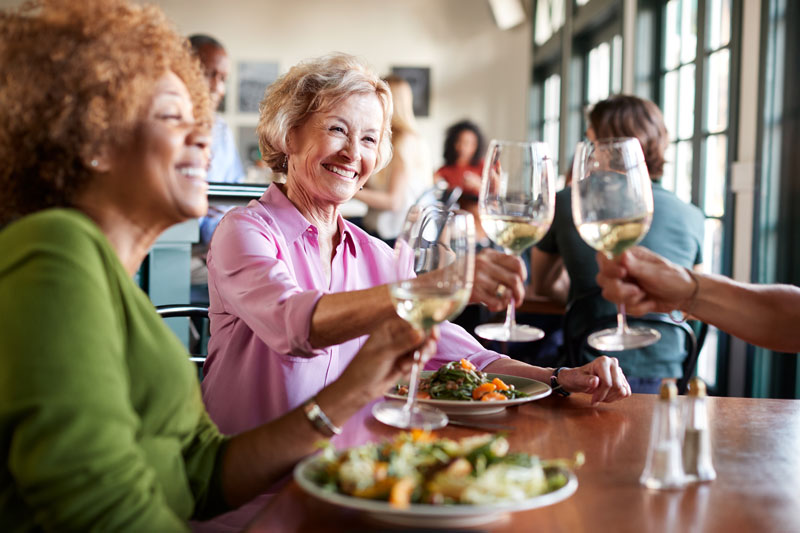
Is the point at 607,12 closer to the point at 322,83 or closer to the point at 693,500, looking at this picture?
the point at 322,83

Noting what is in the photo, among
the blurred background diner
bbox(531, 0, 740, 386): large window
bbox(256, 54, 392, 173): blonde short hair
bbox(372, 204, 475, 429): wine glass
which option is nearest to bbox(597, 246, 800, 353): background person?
bbox(372, 204, 475, 429): wine glass

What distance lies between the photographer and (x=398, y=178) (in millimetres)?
4652

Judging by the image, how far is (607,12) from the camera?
6059mm

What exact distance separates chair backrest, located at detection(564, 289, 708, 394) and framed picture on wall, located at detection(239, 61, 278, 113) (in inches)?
280

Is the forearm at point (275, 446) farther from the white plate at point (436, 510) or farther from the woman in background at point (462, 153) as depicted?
the woman in background at point (462, 153)

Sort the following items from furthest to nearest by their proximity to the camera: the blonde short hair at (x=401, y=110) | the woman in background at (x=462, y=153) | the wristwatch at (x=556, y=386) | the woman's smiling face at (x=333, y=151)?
the woman in background at (x=462, y=153), the blonde short hair at (x=401, y=110), the woman's smiling face at (x=333, y=151), the wristwatch at (x=556, y=386)

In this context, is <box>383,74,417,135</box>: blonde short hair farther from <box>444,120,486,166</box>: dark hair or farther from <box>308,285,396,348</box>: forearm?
<box>308,285,396,348</box>: forearm

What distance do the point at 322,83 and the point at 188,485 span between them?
3.36ft

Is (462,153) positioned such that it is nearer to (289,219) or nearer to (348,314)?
(289,219)

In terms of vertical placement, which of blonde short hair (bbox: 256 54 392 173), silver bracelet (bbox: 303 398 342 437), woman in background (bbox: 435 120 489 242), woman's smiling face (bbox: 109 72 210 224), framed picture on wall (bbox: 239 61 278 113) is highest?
framed picture on wall (bbox: 239 61 278 113)

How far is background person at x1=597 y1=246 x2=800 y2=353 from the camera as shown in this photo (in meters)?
1.26

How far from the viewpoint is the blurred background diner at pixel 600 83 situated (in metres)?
3.55

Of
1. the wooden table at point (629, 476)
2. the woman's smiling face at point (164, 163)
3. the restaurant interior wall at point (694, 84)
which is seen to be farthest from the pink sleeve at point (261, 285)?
the restaurant interior wall at point (694, 84)

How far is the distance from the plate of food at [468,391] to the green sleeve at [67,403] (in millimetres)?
549
